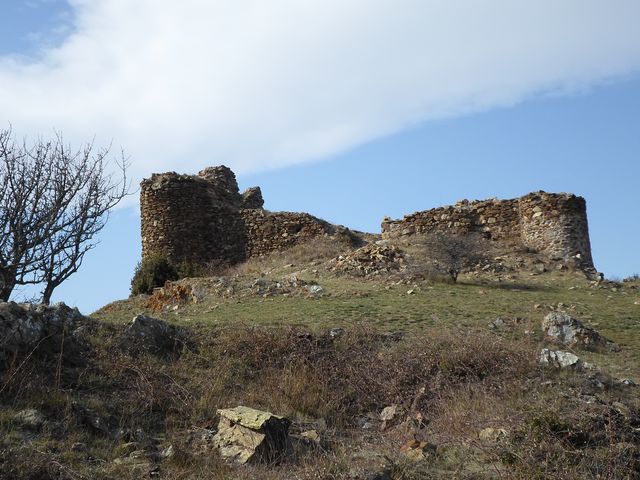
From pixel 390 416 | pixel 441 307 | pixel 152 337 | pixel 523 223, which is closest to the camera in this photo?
pixel 390 416

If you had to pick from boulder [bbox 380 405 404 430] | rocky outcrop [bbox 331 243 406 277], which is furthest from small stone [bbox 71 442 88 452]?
rocky outcrop [bbox 331 243 406 277]

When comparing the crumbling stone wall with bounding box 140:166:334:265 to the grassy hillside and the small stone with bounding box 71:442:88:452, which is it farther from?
the small stone with bounding box 71:442:88:452

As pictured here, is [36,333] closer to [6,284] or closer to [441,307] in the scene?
[6,284]

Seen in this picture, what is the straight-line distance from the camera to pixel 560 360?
859 cm

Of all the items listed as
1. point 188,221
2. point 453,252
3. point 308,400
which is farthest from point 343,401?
point 188,221

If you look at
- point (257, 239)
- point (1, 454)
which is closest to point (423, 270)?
point (257, 239)

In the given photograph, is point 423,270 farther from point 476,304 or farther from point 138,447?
point 138,447

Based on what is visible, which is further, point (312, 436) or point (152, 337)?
point (152, 337)

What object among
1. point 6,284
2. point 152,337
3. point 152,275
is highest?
point 152,275

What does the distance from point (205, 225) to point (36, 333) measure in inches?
626

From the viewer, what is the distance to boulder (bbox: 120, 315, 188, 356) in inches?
343

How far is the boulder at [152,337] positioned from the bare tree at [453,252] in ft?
26.0

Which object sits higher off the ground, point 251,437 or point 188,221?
→ point 188,221

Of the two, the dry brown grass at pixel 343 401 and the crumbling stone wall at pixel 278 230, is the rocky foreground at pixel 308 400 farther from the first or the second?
the crumbling stone wall at pixel 278 230
